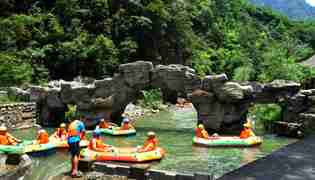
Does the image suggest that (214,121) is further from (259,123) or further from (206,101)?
(259,123)

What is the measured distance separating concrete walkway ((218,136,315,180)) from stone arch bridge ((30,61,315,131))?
18.0 m

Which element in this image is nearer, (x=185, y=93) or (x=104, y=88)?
(x=185, y=93)

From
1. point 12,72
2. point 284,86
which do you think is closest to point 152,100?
point 12,72

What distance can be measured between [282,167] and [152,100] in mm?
35767

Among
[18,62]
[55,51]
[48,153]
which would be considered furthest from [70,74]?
[48,153]

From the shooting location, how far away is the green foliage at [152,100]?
39066mm

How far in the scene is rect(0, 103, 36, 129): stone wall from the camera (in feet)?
84.8

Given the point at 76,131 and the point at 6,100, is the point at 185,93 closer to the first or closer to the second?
the point at 6,100

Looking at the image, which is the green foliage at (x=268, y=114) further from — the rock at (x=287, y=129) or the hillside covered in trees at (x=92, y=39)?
the hillside covered in trees at (x=92, y=39)

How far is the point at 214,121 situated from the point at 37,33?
20.5 m

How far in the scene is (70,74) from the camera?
4084 centimetres

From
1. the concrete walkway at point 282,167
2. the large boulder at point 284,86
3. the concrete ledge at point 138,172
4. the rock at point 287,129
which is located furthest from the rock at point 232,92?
the concrete walkway at point 282,167

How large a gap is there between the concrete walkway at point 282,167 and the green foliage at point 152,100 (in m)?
32.5

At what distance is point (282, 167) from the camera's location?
528 centimetres
